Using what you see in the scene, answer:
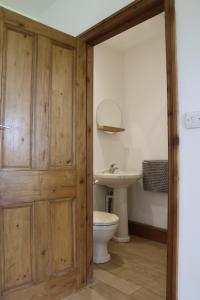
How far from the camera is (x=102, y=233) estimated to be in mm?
2285

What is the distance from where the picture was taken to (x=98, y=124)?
315cm

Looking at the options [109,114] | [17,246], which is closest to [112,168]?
[109,114]

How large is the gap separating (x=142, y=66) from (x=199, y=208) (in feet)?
8.21

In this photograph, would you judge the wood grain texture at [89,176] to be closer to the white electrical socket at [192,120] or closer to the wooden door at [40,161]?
the wooden door at [40,161]

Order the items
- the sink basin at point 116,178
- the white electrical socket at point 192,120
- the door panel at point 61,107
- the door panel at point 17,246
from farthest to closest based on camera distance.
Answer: the sink basin at point 116,178, the door panel at point 61,107, the door panel at point 17,246, the white electrical socket at point 192,120

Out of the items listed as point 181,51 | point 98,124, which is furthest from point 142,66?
point 181,51

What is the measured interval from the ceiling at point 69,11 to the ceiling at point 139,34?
0.99 metres

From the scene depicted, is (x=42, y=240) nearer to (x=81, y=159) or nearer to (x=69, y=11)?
(x=81, y=159)

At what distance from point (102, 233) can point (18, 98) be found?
4.71 ft

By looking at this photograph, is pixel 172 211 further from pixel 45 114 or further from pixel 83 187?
pixel 45 114

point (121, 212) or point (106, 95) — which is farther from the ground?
point (106, 95)

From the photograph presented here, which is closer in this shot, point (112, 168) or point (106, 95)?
point (112, 168)

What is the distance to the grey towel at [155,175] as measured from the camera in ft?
9.42


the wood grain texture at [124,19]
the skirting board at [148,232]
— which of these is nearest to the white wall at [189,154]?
the wood grain texture at [124,19]
